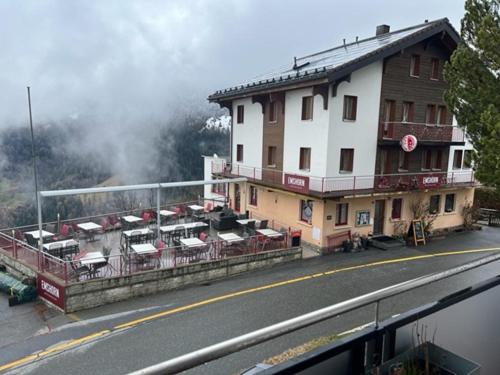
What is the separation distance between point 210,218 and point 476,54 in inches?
656

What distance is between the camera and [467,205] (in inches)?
1056

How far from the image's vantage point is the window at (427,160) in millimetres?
24781

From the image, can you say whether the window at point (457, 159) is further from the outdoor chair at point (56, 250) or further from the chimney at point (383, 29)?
the outdoor chair at point (56, 250)

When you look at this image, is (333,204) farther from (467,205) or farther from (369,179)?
(467,205)

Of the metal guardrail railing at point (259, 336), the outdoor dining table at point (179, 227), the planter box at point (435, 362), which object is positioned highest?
the metal guardrail railing at point (259, 336)

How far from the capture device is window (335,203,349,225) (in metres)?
21.2

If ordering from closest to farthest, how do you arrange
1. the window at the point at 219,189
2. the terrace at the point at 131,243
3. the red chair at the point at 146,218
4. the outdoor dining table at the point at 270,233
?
the terrace at the point at 131,243, the outdoor dining table at the point at 270,233, the red chair at the point at 146,218, the window at the point at 219,189

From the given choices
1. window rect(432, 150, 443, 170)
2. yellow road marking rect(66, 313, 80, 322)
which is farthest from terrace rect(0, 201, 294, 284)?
window rect(432, 150, 443, 170)

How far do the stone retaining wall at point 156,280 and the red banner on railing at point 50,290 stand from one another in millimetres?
360

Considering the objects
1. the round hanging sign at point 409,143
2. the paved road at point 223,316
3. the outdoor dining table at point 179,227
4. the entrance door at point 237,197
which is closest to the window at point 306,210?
the paved road at point 223,316

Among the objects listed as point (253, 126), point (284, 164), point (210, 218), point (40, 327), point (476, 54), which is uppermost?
point (476, 54)

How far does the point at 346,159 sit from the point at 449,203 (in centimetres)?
963

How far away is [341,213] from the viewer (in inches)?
842

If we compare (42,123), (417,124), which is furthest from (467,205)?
(42,123)
